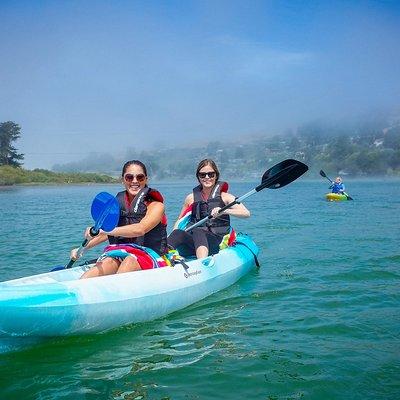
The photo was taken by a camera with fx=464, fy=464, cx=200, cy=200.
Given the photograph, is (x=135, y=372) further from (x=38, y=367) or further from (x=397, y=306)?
(x=397, y=306)

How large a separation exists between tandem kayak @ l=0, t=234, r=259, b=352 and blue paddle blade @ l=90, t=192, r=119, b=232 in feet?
1.83

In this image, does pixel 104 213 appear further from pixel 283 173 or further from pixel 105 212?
pixel 283 173

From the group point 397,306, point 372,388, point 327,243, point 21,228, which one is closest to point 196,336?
point 372,388

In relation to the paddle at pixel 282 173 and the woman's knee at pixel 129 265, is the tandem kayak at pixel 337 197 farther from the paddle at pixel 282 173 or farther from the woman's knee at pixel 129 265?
the woman's knee at pixel 129 265

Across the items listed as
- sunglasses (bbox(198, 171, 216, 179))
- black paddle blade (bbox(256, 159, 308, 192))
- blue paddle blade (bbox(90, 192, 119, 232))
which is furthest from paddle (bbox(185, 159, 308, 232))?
blue paddle blade (bbox(90, 192, 119, 232))

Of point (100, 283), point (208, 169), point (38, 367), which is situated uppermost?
point (208, 169)

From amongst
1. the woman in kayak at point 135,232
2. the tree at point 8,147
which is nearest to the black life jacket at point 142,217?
the woman in kayak at point 135,232

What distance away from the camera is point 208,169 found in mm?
7387

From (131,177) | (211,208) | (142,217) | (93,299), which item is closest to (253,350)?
(93,299)

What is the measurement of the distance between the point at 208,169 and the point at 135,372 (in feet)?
13.1

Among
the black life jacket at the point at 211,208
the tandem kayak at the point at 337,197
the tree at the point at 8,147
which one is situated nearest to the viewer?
the black life jacket at the point at 211,208

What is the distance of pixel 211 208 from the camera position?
757 cm

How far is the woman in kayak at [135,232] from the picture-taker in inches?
200

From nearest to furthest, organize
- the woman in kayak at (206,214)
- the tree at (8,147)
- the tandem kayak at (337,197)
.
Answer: the woman in kayak at (206,214) → the tandem kayak at (337,197) → the tree at (8,147)
